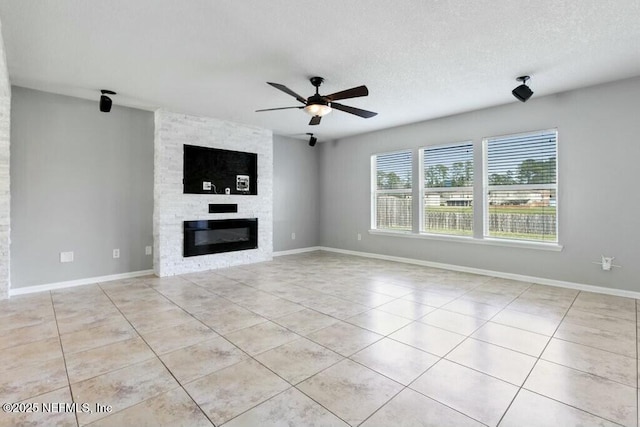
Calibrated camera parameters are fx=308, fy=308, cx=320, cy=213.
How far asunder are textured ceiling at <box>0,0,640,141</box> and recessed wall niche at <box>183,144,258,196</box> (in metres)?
1.21

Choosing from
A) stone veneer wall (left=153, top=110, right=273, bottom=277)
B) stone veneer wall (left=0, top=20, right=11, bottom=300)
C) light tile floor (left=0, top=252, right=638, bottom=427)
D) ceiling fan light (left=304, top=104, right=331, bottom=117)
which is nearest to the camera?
light tile floor (left=0, top=252, right=638, bottom=427)

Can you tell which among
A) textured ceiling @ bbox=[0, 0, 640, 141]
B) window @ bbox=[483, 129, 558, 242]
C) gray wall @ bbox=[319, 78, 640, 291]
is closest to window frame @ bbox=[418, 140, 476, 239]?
gray wall @ bbox=[319, 78, 640, 291]

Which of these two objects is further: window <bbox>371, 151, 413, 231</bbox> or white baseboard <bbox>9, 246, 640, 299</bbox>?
window <bbox>371, 151, 413, 231</bbox>

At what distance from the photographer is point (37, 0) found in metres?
2.28

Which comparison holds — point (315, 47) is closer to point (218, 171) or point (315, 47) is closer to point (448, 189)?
point (218, 171)

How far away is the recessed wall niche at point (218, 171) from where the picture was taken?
17.2 ft

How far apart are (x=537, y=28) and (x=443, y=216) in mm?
3369

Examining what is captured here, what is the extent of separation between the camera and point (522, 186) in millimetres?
4629

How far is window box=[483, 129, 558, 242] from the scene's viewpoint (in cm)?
441

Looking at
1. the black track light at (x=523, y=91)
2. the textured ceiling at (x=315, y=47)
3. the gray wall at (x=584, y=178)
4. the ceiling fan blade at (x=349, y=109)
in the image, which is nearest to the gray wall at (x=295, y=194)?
the textured ceiling at (x=315, y=47)

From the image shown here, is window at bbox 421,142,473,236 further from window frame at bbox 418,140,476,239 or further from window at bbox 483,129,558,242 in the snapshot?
window at bbox 483,129,558,242

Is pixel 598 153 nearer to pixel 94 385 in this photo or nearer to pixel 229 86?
pixel 229 86

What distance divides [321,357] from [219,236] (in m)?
3.81

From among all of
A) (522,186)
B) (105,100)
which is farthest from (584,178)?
(105,100)
